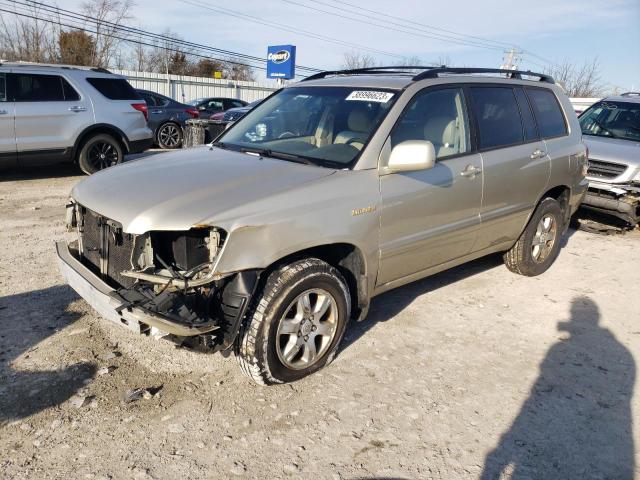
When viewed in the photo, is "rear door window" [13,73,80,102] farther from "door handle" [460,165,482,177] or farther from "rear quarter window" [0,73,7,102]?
"door handle" [460,165,482,177]

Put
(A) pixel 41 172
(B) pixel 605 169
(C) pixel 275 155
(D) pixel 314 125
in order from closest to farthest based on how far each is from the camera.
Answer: (C) pixel 275 155, (D) pixel 314 125, (B) pixel 605 169, (A) pixel 41 172

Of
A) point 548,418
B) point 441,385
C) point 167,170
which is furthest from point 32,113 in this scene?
point 548,418

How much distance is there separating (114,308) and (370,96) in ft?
7.59

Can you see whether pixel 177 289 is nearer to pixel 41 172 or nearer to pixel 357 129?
pixel 357 129

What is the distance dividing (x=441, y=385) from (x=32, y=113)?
7.96 metres

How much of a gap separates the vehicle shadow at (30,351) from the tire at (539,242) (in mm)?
4045

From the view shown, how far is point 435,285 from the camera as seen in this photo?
5156mm

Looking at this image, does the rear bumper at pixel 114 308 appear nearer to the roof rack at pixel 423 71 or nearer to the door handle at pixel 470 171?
the door handle at pixel 470 171

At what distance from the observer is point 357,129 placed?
3789 millimetres

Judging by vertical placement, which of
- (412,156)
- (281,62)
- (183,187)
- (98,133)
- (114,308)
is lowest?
(114,308)

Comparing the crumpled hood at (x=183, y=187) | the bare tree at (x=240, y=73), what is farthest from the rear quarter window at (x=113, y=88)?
the bare tree at (x=240, y=73)

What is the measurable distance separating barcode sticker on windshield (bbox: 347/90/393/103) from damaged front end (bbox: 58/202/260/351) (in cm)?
167

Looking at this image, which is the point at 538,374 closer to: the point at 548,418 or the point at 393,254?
the point at 548,418

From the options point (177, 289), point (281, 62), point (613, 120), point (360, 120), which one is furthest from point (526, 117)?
point (281, 62)
